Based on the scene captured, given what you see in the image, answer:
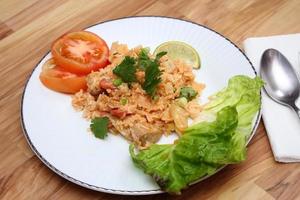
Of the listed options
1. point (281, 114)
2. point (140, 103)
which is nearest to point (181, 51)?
point (140, 103)

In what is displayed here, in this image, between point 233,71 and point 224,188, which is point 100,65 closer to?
point 233,71

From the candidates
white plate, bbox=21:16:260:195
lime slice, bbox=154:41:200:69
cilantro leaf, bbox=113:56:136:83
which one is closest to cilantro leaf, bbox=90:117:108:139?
white plate, bbox=21:16:260:195

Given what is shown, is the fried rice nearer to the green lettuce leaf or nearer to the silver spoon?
the green lettuce leaf

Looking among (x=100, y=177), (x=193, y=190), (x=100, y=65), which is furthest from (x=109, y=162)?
(x=100, y=65)

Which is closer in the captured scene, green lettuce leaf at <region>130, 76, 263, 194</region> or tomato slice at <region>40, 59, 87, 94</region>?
green lettuce leaf at <region>130, 76, 263, 194</region>

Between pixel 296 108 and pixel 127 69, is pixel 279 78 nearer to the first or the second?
pixel 296 108

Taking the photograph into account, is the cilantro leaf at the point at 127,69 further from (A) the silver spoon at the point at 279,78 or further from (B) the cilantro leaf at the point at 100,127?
(A) the silver spoon at the point at 279,78

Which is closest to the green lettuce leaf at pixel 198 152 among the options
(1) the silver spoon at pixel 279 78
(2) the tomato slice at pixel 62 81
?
(1) the silver spoon at pixel 279 78
